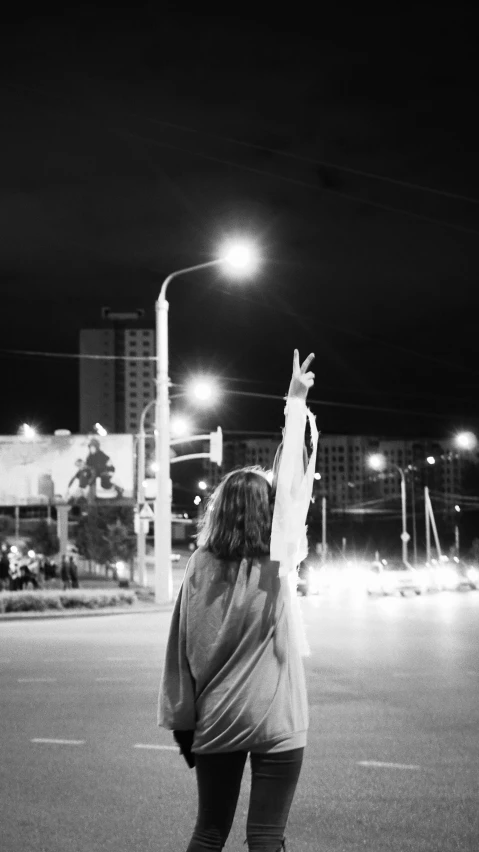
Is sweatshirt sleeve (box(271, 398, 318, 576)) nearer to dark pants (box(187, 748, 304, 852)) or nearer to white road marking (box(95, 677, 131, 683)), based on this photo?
dark pants (box(187, 748, 304, 852))

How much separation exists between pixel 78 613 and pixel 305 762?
77.1 ft

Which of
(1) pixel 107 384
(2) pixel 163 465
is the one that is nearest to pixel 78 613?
(2) pixel 163 465

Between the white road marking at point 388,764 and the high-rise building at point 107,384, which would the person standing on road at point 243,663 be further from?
the high-rise building at point 107,384

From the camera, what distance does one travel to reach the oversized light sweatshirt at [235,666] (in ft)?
14.3

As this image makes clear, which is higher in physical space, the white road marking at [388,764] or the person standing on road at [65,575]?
the person standing on road at [65,575]

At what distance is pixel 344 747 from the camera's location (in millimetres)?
9633

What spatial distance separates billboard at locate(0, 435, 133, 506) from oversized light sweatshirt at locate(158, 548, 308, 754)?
51.5m

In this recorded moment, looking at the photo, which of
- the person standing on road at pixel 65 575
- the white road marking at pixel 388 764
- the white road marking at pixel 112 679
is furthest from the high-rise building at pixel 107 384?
the white road marking at pixel 388 764

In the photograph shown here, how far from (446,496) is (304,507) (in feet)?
500

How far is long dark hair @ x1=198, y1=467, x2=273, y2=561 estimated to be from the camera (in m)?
4.50

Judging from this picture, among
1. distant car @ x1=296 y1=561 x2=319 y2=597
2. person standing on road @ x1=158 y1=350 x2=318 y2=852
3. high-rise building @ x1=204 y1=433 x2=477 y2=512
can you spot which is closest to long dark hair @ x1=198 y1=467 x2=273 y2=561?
person standing on road @ x1=158 y1=350 x2=318 y2=852

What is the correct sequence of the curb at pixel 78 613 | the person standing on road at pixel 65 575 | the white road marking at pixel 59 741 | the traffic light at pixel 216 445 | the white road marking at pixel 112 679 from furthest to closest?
1. the person standing on road at pixel 65 575
2. the traffic light at pixel 216 445
3. the curb at pixel 78 613
4. the white road marking at pixel 112 679
5. the white road marking at pixel 59 741

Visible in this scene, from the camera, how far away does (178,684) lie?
14.9ft

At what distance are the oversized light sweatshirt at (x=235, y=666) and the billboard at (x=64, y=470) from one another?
169 feet
